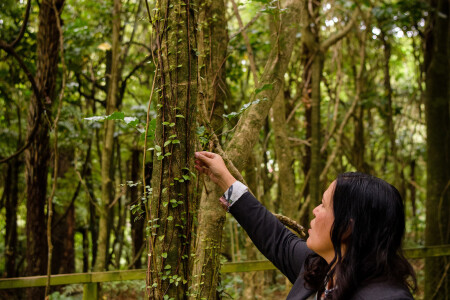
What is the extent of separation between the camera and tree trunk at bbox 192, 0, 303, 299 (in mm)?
2127

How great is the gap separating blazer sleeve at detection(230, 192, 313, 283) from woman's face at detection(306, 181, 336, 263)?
29cm

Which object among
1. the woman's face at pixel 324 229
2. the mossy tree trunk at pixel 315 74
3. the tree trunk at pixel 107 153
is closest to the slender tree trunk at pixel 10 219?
the tree trunk at pixel 107 153

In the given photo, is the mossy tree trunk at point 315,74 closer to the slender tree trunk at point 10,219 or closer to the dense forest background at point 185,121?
the dense forest background at point 185,121

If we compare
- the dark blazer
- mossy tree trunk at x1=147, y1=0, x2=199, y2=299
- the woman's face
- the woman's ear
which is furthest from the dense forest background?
the woman's ear

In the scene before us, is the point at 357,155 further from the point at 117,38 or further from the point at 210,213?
the point at 210,213

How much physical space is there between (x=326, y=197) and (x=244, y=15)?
7958mm

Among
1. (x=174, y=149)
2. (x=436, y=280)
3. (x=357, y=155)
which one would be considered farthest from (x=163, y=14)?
(x=357, y=155)

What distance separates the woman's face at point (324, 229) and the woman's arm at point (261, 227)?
309 mm

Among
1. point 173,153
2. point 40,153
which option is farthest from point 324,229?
point 40,153

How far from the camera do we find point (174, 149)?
179cm

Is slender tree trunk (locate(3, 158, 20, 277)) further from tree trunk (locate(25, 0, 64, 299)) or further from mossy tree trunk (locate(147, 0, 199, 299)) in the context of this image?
mossy tree trunk (locate(147, 0, 199, 299))

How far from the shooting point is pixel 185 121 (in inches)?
71.7

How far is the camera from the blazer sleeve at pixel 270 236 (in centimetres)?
181

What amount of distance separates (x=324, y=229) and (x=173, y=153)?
683 mm
